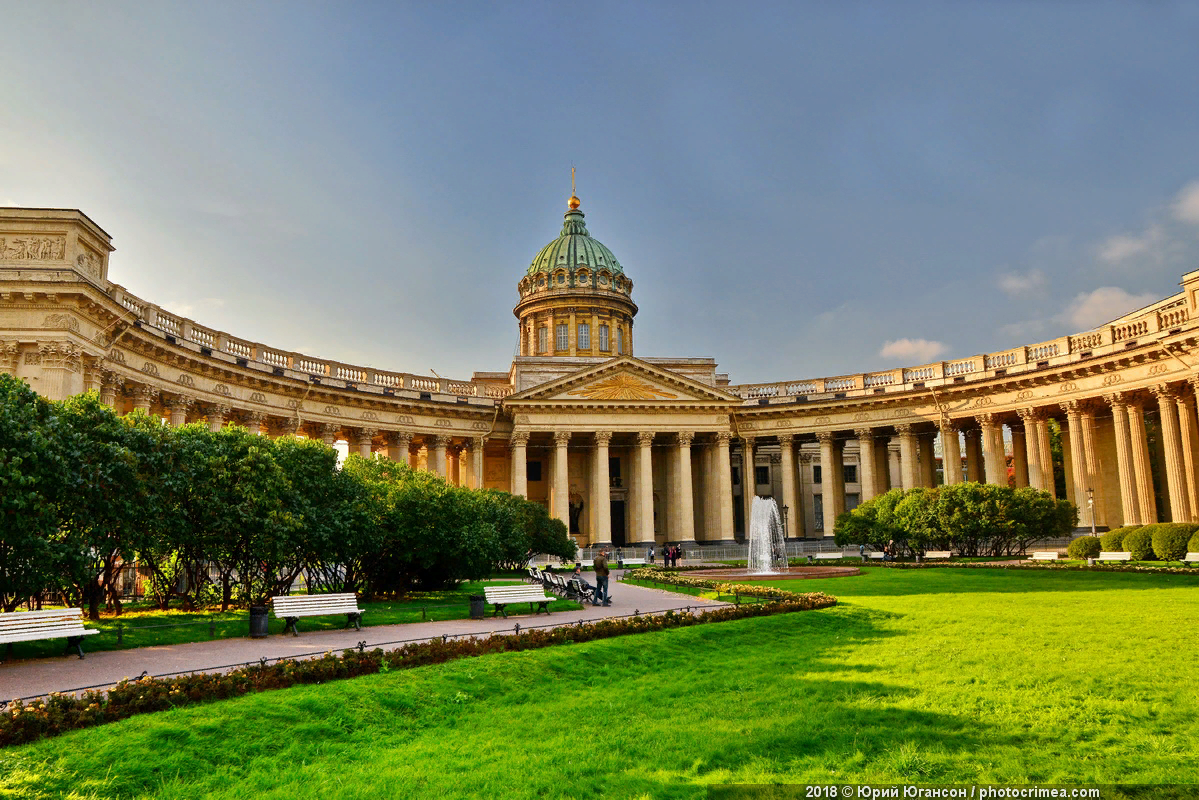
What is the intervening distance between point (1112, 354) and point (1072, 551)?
41.6ft

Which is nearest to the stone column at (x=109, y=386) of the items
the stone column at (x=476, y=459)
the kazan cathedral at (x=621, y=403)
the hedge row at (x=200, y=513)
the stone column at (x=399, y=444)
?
the kazan cathedral at (x=621, y=403)

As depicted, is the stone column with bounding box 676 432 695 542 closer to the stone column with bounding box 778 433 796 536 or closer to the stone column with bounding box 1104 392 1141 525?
the stone column with bounding box 778 433 796 536

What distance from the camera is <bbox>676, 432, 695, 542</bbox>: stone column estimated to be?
53.8 meters

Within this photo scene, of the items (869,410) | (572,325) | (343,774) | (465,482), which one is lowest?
(343,774)

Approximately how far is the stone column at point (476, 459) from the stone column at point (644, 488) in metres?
10.5

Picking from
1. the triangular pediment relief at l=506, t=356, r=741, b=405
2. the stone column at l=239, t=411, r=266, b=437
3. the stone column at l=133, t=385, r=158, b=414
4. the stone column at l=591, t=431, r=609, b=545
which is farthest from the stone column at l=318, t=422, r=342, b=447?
the stone column at l=591, t=431, r=609, b=545

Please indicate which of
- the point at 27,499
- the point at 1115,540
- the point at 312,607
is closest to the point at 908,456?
the point at 1115,540

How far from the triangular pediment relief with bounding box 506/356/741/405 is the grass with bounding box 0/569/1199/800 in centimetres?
3854

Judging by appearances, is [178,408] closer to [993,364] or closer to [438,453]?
[438,453]

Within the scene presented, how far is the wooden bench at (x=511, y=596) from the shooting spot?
63.9 ft

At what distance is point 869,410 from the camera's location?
5459 centimetres

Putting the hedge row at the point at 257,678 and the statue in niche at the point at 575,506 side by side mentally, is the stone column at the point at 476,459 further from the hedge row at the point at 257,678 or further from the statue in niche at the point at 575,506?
the hedge row at the point at 257,678

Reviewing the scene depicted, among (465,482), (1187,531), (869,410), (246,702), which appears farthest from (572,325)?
(246,702)

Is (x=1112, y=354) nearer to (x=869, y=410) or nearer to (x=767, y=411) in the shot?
(x=869, y=410)
